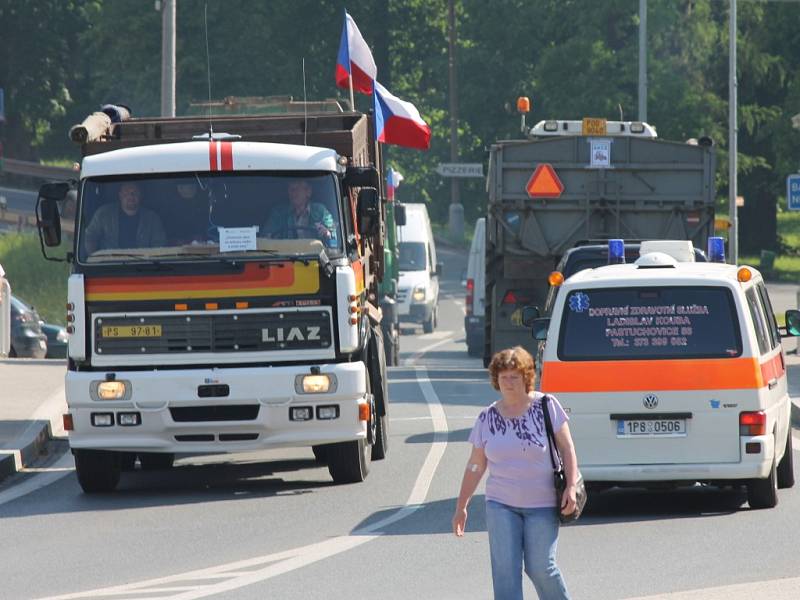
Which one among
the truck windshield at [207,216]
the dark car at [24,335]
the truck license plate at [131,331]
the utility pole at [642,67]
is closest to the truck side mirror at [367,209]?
the truck windshield at [207,216]

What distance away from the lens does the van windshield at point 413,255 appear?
43.8 meters

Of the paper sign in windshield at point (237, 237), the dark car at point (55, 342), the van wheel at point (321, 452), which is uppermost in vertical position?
the paper sign in windshield at point (237, 237)

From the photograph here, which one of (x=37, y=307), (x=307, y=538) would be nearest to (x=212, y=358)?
(x=307, y=538)

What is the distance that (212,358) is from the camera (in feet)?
48.2

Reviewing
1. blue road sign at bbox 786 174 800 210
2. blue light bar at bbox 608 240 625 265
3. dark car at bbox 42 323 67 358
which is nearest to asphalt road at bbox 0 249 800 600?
blue light bar at bbox 608 240 625 265

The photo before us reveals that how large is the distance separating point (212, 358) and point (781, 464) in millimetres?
4445

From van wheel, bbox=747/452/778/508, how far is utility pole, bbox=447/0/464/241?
190 ft

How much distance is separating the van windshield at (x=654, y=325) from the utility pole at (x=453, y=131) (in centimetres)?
5778

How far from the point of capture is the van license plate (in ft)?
43.8

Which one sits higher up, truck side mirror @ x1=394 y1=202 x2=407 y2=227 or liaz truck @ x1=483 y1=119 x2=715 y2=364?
liaz truck @ x1=483 y1=119 x2=715 y2=364

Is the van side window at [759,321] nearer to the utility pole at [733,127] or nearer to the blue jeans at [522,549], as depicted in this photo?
the blue jeans at [522,549]

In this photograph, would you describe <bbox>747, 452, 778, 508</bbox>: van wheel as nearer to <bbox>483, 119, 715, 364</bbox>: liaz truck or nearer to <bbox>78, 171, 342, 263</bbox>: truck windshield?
<bbox>78, 171, 342, 263</bbox>: truck windshield

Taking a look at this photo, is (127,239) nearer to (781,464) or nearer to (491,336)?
(781,464)

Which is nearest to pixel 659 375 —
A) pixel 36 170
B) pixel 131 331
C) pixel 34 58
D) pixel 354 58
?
pixel 131 331
